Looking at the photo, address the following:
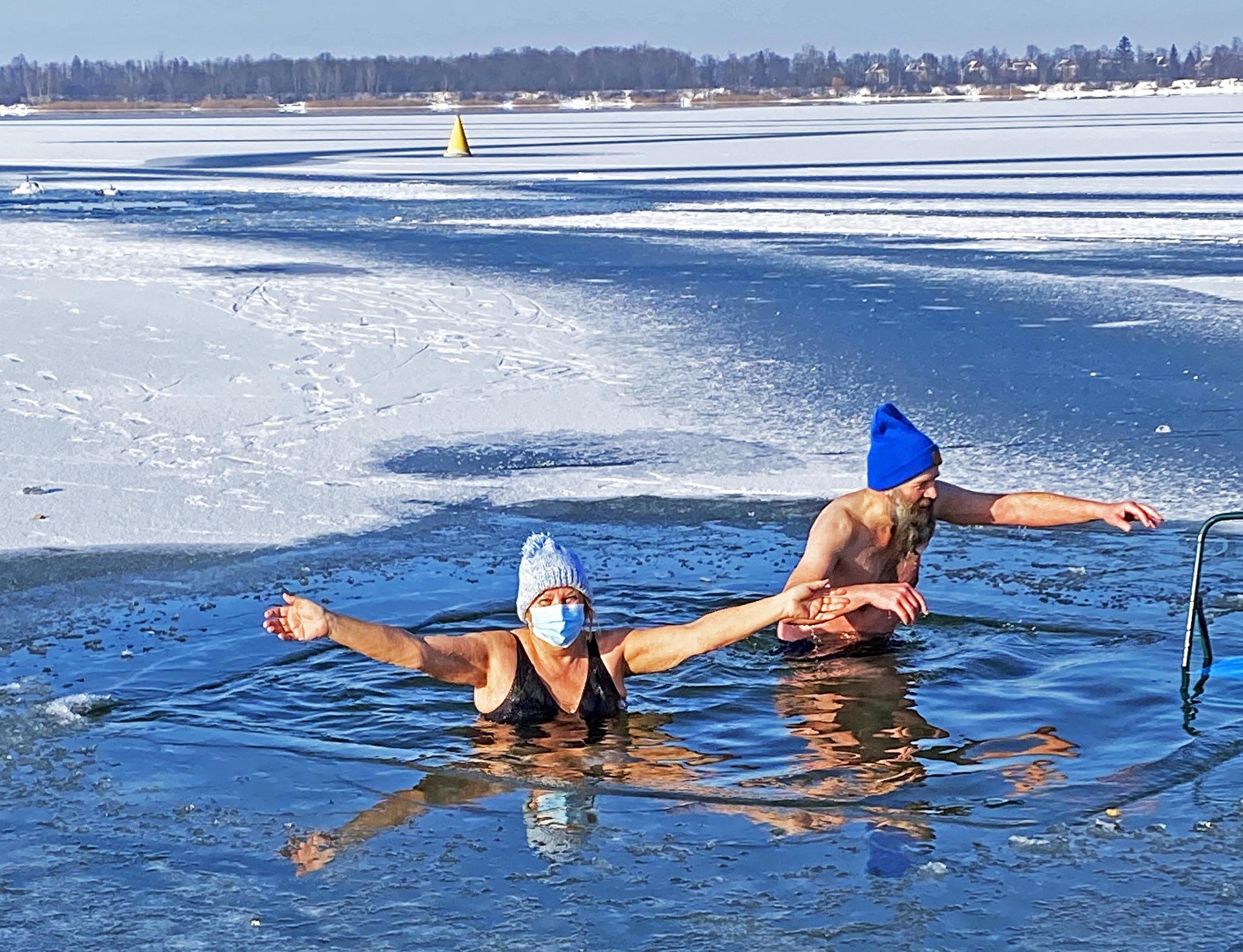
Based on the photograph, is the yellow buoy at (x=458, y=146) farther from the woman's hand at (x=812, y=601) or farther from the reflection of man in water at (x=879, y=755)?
the woman's hand at (x=812, y=601)

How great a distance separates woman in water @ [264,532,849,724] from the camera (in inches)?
171

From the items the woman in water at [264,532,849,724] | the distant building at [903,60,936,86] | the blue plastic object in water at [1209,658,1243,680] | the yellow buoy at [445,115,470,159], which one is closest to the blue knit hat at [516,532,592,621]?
the woman in water at [264,532,849,724]

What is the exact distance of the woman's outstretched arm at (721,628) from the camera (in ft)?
13.6

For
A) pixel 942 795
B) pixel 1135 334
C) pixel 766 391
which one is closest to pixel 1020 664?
pixel 942 795

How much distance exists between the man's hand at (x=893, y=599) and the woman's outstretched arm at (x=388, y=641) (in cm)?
113

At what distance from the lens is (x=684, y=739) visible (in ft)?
16.3

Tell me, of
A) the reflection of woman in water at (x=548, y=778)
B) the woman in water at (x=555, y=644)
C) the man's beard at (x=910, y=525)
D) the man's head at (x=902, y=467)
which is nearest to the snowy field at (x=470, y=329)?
the man's beard at (x=910, y=525)

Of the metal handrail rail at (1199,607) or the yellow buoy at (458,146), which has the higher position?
the yellow buoy at (458,146)

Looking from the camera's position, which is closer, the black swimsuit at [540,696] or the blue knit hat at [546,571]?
the blue knit hat at [546,571]

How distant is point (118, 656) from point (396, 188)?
21590 millimetres

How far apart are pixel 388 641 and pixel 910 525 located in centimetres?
195

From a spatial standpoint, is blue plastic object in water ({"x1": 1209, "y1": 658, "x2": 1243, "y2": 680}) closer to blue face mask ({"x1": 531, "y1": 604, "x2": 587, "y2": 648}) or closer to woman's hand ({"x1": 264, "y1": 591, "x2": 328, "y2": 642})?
blue face mask ({"x1": 531, "y1": 604, "x2": 587, "y2": 648})

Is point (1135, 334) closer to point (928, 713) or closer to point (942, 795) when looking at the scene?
point (928, 713)

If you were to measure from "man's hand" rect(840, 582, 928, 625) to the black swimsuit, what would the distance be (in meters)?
0.93
